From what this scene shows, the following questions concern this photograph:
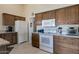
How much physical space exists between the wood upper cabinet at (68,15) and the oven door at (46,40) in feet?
2.32

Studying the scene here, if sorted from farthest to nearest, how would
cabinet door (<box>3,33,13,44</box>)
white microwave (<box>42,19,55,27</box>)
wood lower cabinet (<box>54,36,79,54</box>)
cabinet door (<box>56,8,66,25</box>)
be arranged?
white microwave (<box>42,19,55,27</box>)
cabinet door (<box>56,8,66,25</box>)
cabinet door (<box>3,33,13,44</box>)
wood lower cabinet (<box>54,36,79,54</box>)

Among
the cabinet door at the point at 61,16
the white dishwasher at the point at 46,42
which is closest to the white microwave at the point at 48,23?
the cabinet door at the point at 61,16

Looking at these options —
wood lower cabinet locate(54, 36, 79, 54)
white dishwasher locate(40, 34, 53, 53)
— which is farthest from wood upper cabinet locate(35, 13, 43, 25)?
wood lower cabinet locate(54, 36, 79, 54)

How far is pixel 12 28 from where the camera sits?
358cm

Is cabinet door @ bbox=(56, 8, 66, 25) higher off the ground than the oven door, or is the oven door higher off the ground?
cabinet door @ bbox=(56, 8, 66, 25)

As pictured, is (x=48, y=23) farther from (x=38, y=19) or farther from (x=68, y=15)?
(x=68, y=15)

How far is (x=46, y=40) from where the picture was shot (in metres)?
4.26

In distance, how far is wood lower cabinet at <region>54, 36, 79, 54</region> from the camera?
313cm

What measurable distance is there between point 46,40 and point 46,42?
0.25ft

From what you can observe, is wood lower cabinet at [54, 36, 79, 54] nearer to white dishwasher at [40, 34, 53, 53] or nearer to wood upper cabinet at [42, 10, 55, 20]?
white dishwasher at [40, 34, 53, 53]

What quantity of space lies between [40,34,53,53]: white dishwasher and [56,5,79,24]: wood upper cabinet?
2.35 feet

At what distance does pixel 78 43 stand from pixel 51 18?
5.92 ft
